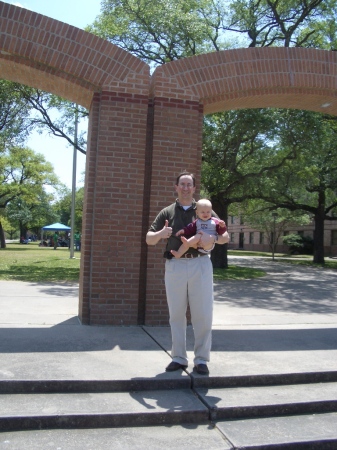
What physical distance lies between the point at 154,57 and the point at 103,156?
11.3 m

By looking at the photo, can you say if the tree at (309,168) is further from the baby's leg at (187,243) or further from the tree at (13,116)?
the baby's leg at (187,243)

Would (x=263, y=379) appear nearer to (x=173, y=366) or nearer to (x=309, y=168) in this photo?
(x=173, y=366)

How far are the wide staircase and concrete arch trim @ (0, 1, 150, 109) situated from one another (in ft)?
13.7

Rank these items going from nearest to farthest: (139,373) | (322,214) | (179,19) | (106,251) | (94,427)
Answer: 1. (94,427)
2. (139,373)
3. (106,251)
4. (179,19)
5. (322,214)

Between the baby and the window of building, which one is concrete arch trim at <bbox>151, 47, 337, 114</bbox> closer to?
the baby

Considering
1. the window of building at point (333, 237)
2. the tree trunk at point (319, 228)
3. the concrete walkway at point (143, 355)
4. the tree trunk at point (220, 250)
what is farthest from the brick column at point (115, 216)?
the window of building at point (333, 237)

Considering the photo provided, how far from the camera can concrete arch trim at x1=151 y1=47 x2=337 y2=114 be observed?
6.92 meters

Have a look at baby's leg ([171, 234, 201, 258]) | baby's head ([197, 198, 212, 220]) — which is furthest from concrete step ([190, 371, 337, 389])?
baby's head ([197, 198, 212, 220])

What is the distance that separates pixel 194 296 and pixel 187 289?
10 centimetres

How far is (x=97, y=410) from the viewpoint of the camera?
3.79 metres

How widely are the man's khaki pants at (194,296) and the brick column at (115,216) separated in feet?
7.16

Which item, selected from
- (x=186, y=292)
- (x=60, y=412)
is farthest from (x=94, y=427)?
(x=186, y=292)

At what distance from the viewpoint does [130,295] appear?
6652 mm

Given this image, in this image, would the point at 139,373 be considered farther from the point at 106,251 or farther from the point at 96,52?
the point at 96,52
